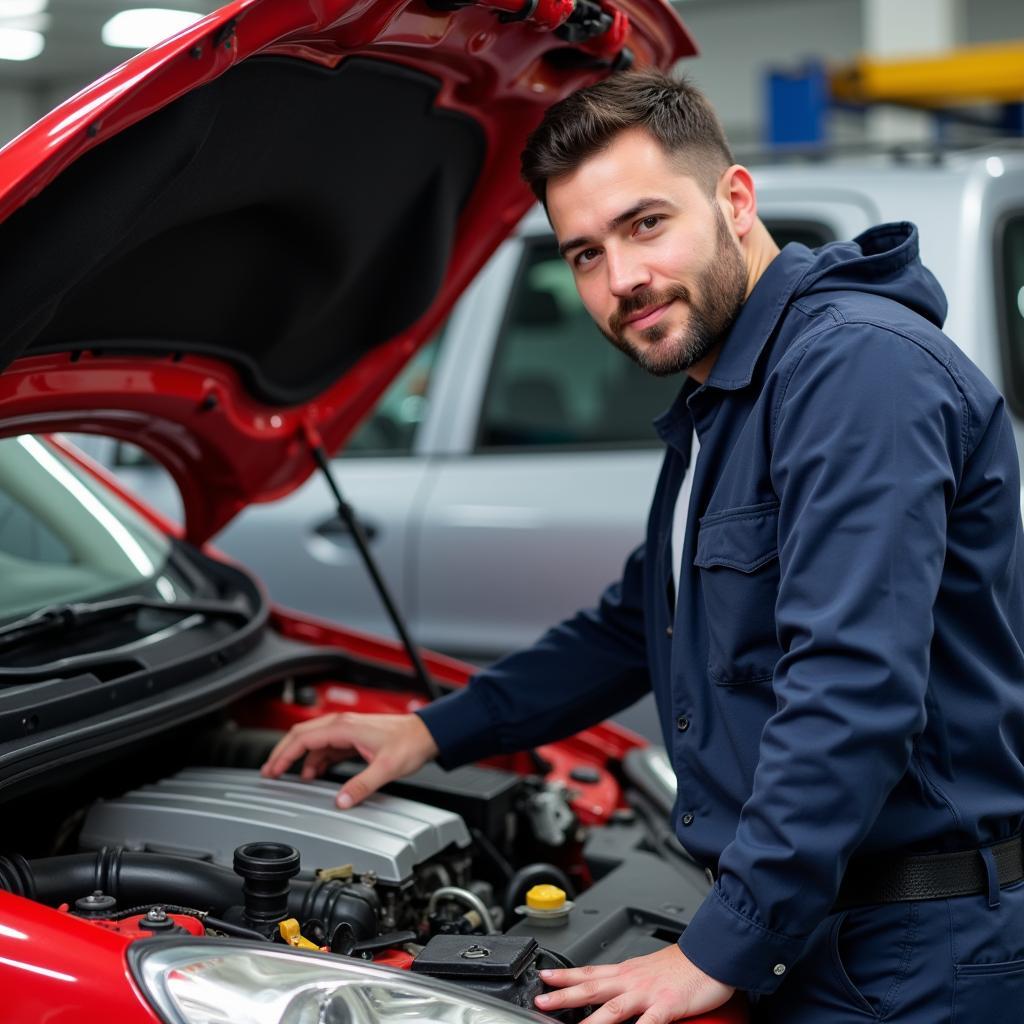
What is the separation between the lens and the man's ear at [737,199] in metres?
1.70

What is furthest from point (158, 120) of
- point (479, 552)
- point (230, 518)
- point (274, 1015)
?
point (479, 552)

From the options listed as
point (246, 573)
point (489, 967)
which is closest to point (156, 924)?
point (489, 967)

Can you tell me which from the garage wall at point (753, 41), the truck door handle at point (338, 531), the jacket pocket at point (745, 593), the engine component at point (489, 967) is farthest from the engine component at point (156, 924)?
the garage wall at point (753, 41)

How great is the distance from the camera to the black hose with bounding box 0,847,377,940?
1634mm

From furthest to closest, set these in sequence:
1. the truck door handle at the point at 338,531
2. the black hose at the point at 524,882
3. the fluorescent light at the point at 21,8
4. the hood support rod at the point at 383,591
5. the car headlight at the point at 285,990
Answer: the fluorescent light at the point at 21,8 → the truck door handle at the point at 338,531 → the hood support rod at the point at 383,591 → the black hose at the point at 524,882 → the car headlight at the point at 285,990

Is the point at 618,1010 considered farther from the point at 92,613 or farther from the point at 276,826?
the point at 92,613

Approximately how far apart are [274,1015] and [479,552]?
2.37 meters

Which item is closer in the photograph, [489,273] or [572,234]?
[572,234]

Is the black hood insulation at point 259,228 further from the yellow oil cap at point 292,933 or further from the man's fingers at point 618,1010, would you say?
the man's fingers at point 618,1010

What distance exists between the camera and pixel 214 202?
6.04ft

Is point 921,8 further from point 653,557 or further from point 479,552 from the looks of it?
point 653,557

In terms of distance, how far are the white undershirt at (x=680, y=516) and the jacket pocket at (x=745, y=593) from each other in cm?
24

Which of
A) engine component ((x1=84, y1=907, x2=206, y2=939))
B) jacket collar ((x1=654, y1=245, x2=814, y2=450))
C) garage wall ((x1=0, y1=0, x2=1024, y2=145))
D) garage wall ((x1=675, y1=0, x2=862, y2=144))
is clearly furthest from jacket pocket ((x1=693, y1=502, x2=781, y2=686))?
garage wall ((x1=675, y1=0, x2=862, y2=144))

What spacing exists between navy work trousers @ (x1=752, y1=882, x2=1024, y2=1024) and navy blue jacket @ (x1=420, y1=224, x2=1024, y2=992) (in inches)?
3.0
